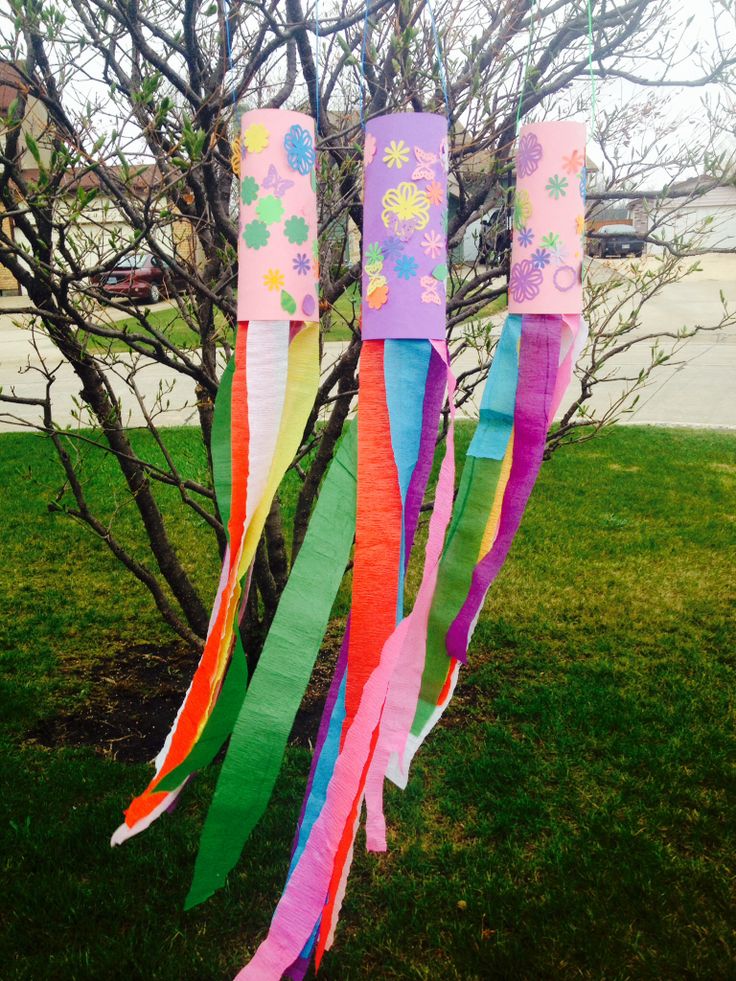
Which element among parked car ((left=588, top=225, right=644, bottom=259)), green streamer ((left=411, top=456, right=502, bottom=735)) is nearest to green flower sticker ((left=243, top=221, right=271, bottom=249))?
green streamer ((left=411, top=456, right=502, bottom=735))

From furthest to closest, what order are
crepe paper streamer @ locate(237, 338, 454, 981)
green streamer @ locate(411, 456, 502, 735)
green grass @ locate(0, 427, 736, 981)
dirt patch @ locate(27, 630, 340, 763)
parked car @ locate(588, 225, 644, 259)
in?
dirt patch @ locate(27, 630, 340, 763) < parked car @ locate(588, 225, 644, 259) < green grass @ locate(0, 427, 736, 981) < green streamer @ locate(411, 456, 502, 735) < crepe paper streamer @ locate(237, 338, 454, 981)

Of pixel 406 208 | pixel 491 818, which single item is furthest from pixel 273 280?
pixel 491 818

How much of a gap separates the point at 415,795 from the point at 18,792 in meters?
1.28

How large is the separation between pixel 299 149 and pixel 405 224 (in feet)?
0.77

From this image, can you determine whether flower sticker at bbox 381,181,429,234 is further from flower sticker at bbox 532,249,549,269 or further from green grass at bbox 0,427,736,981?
green grass at bbox 0,427,736,981

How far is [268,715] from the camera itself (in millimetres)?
1432

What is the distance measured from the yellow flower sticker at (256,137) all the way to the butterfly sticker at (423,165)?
26cm

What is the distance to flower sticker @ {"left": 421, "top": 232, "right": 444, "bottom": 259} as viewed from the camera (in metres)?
1.39

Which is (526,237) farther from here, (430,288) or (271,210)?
(271,210)

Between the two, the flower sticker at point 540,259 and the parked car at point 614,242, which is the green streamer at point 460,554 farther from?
the parked car at point 614,242

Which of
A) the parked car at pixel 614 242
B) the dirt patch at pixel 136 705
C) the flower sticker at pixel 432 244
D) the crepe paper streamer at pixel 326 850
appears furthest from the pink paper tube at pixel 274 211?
the dirt patch at pixel 136 705

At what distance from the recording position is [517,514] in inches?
62.1

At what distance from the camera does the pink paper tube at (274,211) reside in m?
1.42

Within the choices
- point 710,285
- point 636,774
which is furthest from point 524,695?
point 710,285
